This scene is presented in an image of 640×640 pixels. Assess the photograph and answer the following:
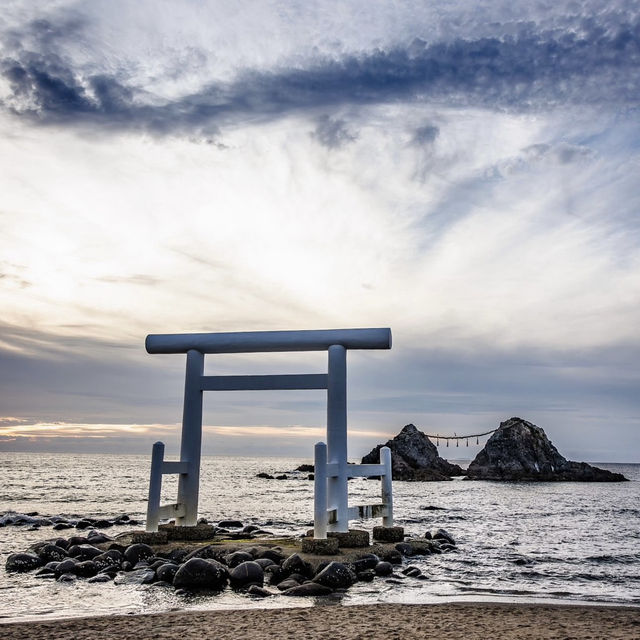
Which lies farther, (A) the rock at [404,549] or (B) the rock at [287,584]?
(A) the rock at [404,549]

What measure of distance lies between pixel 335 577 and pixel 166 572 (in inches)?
105

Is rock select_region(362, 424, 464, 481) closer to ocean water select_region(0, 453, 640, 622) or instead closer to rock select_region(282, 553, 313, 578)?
ocean water select_region(0, 453, 640, 622)

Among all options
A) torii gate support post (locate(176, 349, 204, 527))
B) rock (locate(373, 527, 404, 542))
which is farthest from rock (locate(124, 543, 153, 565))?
rock (locate(373, 527, 404, 542))

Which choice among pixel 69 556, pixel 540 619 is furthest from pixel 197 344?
pixel 540 619

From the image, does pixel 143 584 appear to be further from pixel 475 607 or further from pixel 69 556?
pixel 475 607

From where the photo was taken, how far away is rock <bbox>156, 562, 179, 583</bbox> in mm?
9258

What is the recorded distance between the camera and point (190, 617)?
23.5 feet

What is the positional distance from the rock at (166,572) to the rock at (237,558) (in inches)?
38.6

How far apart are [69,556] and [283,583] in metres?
4.69

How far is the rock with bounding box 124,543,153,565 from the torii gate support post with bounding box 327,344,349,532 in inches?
131

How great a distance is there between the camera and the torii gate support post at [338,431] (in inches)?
434

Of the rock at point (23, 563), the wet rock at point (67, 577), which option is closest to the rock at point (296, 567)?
the wet rock at point (67, 577)

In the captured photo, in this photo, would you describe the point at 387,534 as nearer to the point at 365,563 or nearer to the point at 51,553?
the point at 365,563

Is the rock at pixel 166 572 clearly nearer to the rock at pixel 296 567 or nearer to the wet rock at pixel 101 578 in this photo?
the wet rock at pixel 101 578
